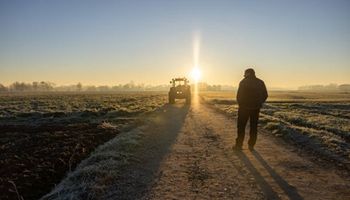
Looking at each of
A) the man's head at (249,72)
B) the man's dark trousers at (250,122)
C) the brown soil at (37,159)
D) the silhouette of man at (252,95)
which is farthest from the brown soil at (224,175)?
the man's head at (249,72)

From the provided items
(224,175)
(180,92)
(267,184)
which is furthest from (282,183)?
(180,92)

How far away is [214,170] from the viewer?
26.6 feet

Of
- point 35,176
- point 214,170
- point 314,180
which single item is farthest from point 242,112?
point 35,176

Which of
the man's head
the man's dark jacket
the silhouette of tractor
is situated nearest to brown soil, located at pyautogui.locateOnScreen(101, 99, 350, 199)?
the man's dark jacket

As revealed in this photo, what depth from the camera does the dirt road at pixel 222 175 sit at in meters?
6.34

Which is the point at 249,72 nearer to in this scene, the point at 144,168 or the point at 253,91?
the point at 253,91

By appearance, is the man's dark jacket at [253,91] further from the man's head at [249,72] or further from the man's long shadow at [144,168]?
the man's long shadow at [144,168]

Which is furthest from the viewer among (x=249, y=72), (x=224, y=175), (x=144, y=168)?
(x=249, y=72)

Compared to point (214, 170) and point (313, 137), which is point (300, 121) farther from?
point (214, 170)

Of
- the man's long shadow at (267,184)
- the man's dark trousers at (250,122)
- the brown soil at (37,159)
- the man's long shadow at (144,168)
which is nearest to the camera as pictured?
the man's long shadow at (267,184)

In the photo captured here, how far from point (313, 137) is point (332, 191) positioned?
21.5 ft

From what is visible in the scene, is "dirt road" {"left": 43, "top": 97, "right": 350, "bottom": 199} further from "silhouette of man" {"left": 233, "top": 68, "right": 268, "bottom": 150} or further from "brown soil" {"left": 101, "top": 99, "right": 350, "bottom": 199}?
"silhouette of man" {"left": 233, "top": 68, "right": 268, "bottom": 150}

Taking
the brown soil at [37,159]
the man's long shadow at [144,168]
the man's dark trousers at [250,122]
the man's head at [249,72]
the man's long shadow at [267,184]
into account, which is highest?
the man's head at [249,72]

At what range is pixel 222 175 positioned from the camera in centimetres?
762
